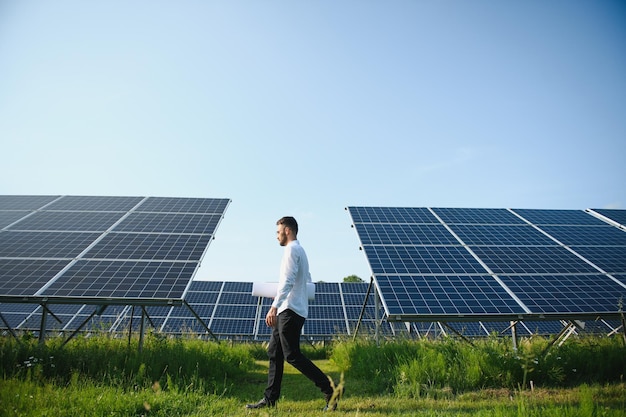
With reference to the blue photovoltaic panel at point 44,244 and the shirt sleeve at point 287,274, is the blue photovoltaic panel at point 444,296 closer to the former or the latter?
the shirt sleeve at point 287,274

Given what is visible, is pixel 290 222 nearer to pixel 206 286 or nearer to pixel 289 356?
pixel 289 356

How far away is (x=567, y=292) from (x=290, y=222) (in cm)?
680

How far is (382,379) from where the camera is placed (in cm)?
610

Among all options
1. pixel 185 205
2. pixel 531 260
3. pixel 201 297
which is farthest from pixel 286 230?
pixel 201 297

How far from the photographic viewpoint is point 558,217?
1384 cm

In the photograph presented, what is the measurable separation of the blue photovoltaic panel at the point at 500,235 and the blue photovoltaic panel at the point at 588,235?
0.52 meters

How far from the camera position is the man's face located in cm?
501

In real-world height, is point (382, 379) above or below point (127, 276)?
below

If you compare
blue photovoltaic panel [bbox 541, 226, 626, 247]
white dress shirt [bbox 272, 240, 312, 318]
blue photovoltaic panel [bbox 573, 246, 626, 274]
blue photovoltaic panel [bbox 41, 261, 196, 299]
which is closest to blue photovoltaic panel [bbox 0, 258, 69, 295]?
blue photovoltaic panel [bbox 41, 261, 196, 299]

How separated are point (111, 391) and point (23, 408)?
0.91 m

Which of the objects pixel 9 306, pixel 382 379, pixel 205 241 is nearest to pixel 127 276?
pixel 205 241

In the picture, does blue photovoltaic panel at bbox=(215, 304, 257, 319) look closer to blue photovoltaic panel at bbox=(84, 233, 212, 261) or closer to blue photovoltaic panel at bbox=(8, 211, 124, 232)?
blue photovoltaic panel at bbox=(8, 211, 124, 232)

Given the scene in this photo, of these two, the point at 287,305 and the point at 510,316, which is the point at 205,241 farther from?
the point at 510,316

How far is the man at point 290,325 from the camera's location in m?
4.40
